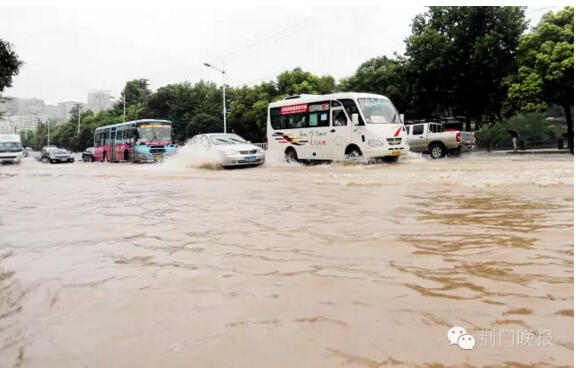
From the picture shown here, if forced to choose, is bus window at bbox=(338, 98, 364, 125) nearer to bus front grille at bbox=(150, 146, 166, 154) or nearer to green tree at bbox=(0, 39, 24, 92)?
bus front grille at bbox=(150, 146, 166, 154)

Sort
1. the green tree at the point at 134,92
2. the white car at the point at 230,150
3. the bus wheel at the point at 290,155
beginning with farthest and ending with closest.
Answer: the green tree at the point at 134,92, the bus wheel at the point at 290,155, the white car at the point at 230,150

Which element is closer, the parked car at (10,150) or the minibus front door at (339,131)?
the minibus front door at (339,131)

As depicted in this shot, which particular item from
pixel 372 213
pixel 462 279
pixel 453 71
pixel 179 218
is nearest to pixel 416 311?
pixel 462 279

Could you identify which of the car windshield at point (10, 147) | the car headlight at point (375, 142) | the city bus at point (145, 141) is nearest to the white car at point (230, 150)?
the car headlight at point (375, 142)

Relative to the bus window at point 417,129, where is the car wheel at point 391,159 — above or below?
below

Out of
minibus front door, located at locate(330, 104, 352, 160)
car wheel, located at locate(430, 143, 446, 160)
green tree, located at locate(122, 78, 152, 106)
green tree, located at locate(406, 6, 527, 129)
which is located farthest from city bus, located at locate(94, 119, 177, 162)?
green tree, located at locate(122, 78, 152, 106)

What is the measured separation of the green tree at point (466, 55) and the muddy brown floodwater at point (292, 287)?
2088 cm

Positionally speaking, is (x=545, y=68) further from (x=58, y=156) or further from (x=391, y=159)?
(x=58, y=156)

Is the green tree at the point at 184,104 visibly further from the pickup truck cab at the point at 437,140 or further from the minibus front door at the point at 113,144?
the pickup truck cab at the point at 437,140

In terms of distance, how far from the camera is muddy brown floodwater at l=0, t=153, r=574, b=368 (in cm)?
196

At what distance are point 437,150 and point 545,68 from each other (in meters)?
7.75

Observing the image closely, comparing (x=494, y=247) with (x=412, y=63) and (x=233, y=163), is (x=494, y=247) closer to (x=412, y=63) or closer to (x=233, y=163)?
(x=233, y=163)

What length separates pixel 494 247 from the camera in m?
3.51

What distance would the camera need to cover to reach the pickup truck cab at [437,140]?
19.0m
